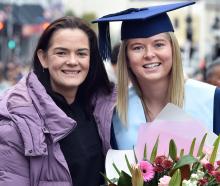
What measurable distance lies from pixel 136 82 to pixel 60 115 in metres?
0.58

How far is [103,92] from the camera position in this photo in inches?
145

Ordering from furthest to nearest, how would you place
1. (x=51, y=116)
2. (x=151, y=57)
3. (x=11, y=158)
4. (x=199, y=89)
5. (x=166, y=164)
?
(x=199, y=89)
(x=151, y=57)
(x=51, y=116)
(x=11, y=158)
(x=166, y=164)

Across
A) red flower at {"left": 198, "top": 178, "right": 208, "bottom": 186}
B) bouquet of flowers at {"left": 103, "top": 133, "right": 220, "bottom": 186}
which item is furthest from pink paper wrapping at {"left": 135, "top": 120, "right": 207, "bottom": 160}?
red flower at {"left": 198, "top": 178, "right": 208, "bottom": 186}

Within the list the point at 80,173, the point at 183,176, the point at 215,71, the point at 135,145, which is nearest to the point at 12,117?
the point at 80,173

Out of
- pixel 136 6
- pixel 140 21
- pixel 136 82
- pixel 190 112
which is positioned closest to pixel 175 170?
pixel 190 112

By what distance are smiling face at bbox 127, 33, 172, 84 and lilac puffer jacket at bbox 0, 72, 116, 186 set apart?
0.49m

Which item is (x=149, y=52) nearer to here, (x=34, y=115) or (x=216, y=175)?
(x=34, y=115)

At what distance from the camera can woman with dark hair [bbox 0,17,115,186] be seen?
305cm

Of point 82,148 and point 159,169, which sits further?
point 82,148

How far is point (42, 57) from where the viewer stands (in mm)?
3512

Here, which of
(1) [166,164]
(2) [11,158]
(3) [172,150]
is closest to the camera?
(1) [166,164]

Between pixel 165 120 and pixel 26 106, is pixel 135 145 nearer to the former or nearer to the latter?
pixel 165 120

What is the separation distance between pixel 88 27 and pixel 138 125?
0.63 m

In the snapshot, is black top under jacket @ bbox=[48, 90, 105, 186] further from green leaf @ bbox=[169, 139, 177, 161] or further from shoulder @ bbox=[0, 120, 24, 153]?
green leaf @ bbox=[169, 139, 177, 161]
